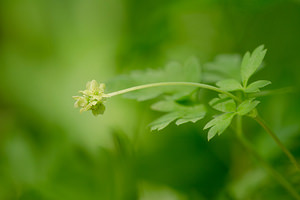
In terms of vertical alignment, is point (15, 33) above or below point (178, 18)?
above

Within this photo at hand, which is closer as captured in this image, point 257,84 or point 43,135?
point 257,84

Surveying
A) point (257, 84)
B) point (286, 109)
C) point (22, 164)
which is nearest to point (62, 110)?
point (22, 164)

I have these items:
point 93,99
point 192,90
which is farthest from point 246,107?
point 93,99

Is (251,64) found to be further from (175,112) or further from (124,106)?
(124,106)

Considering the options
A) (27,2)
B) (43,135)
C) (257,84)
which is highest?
(27,2)

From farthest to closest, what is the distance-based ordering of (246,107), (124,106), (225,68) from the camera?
(124,106), (225,68), (246,107)

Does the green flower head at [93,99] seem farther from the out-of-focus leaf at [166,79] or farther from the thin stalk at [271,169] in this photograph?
the thin stalk at [271,169]

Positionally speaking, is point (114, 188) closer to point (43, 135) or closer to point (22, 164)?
point (22, 164)
